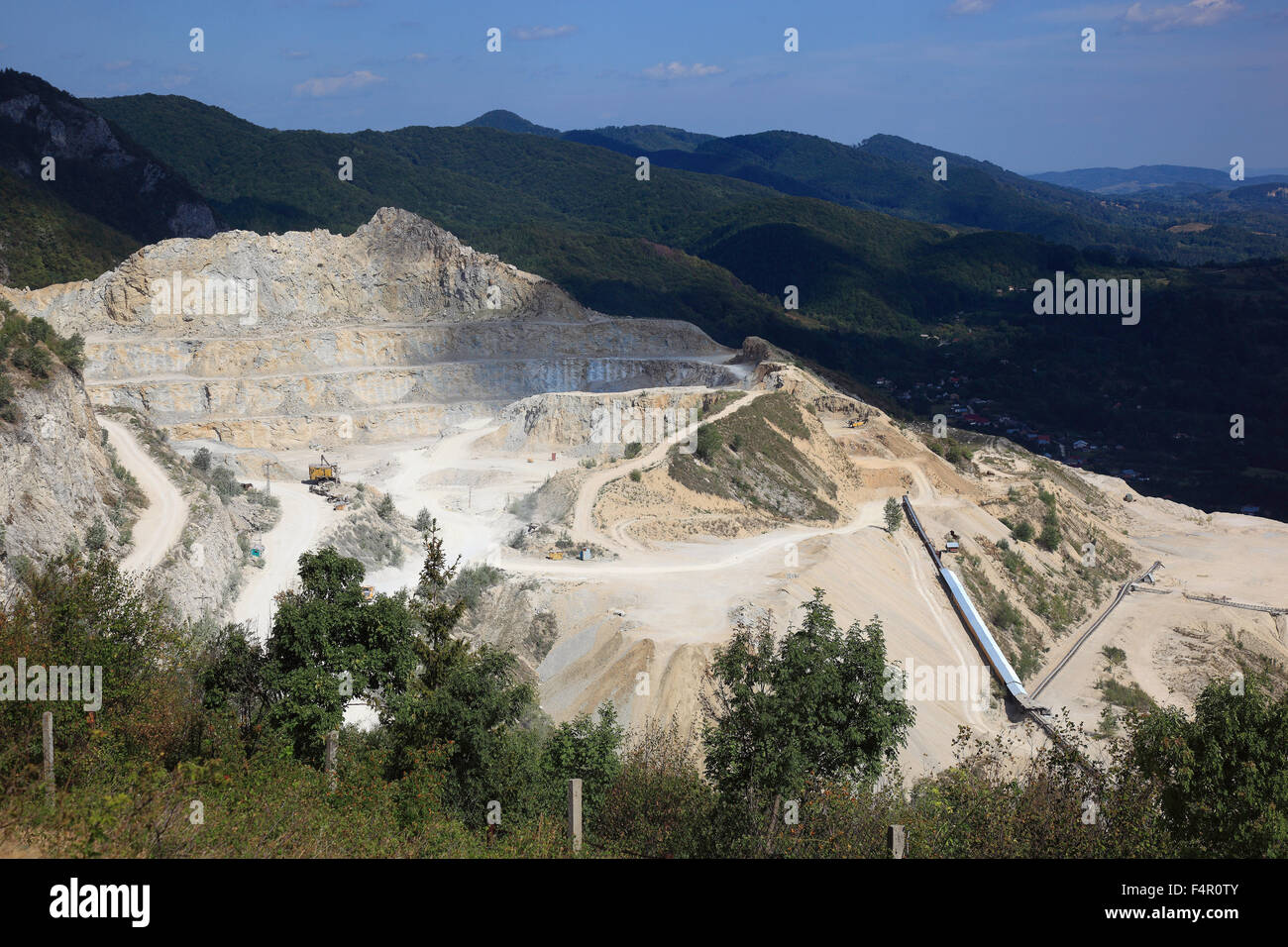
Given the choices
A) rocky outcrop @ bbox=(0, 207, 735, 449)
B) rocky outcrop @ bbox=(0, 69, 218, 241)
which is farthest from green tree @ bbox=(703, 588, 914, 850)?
rocky outcrop @ bbox=(0, 69, 218, 241)

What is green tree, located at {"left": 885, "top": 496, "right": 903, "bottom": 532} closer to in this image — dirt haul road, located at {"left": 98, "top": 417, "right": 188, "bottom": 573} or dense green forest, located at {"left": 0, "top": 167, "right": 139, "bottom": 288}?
dirt haul road, located at {"left": 98, "top": 417, "right": 188, "bottom": 573}

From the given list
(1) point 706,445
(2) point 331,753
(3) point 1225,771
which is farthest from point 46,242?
(3) point 1225,771

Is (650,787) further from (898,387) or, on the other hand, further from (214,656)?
(898,387)

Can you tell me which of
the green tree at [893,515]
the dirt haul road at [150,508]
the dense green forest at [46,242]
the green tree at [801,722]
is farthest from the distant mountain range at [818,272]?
the green tree at [801,722]

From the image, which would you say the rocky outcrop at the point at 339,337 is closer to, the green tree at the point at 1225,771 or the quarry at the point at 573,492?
the quarry at the point at 573,492

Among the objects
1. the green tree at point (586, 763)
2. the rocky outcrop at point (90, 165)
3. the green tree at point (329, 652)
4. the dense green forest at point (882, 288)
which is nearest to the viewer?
the green tree at point (329, 652)

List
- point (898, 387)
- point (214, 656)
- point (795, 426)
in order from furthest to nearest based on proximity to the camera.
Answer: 1. point (898, 387)
2. point (795, 426)
3. point (214, 656)

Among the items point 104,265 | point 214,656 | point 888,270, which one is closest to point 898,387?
point 888,270
